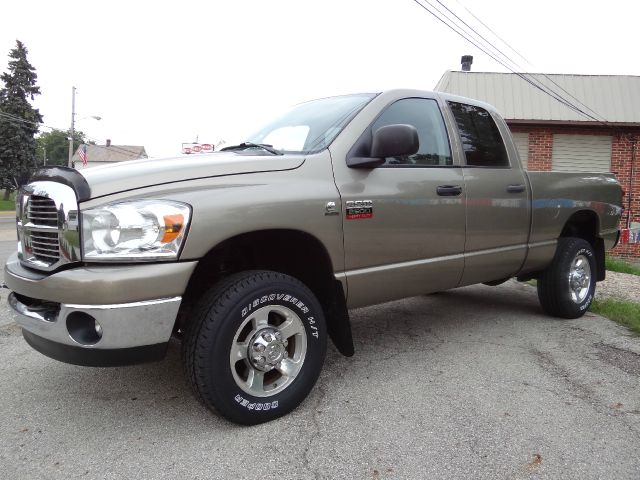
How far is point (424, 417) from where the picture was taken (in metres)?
2.88

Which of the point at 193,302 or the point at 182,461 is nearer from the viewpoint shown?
the point at 182,461

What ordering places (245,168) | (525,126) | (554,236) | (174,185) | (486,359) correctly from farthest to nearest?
1. (525,126)
2. (554,236)
3. (486,359)
4. (245,168)
5. (174,185)

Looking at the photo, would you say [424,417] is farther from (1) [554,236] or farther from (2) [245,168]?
(1) [554,236]

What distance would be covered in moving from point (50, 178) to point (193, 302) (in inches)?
37.7

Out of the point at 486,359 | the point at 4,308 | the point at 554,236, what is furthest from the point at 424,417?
the point at 4,308

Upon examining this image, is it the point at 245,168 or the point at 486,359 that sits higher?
the point at 245,168

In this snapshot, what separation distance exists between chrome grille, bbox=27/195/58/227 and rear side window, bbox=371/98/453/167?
6.54ft

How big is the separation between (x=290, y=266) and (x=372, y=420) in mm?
1006

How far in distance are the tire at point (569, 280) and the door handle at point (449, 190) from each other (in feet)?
5.53

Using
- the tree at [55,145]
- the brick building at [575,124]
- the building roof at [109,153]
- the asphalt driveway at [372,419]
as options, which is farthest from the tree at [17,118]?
the tree at [55,145]

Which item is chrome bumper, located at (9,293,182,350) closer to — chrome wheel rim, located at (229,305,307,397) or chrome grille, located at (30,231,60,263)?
chrome grille, located at (30,231,60,263)

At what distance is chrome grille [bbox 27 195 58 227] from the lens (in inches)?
99.2

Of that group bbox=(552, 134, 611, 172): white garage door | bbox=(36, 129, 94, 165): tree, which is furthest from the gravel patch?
bbox=(36, 129, 94, 165): tree

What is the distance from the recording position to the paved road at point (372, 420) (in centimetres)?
239
